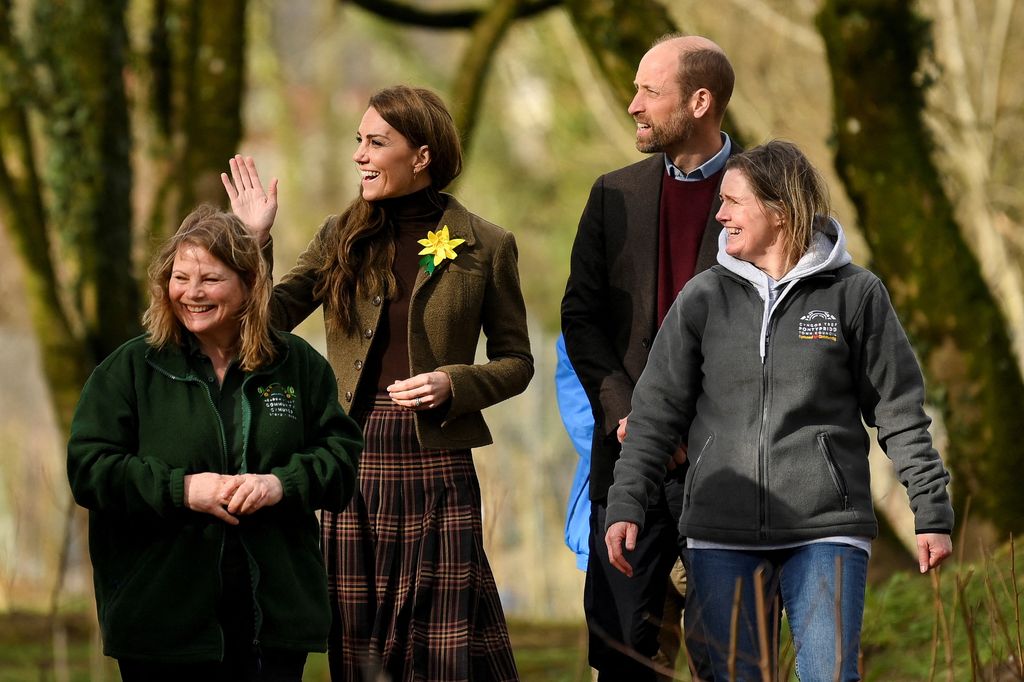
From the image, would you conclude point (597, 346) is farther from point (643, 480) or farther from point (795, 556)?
point (795, 556)

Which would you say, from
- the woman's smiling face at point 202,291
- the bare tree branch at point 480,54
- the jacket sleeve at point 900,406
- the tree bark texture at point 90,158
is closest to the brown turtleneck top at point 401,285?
the woman's smiling face at point 202,291

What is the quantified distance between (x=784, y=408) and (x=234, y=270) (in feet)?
4.47

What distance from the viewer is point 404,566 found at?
4457 millimetres

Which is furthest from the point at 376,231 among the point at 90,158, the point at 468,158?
the point at 468,158

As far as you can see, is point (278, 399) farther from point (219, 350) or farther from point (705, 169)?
point (705, 169)

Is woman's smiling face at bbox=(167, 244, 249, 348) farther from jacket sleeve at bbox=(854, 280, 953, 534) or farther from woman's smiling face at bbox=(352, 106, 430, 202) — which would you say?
jacket sleeve at bbox=(854, 280, 953, 534)

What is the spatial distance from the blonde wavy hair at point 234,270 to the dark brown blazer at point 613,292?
945 millimetres

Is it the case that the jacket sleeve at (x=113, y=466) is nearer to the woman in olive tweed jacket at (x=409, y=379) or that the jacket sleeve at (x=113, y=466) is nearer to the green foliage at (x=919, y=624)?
the woman in olive tweed jacket at (x=409, y=379)

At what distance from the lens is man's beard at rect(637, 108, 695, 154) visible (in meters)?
4.52

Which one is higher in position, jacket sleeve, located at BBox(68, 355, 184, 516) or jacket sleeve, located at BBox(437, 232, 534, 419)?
jacket sleeve, located at BBox(437, 232, 534, 419)

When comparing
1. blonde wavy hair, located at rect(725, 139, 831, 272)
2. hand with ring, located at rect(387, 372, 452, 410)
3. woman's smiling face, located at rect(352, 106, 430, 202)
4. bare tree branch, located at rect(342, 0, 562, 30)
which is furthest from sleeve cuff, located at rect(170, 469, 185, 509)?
bare tree branch, located at rect(342, 0, 562, 30)

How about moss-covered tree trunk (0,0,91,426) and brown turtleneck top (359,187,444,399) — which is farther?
moss-covered tree trunk (0,0,91,426)

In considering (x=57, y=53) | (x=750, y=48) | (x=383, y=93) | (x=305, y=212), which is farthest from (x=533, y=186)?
(x=383, y=93)

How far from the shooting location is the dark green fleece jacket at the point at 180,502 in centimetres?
375
